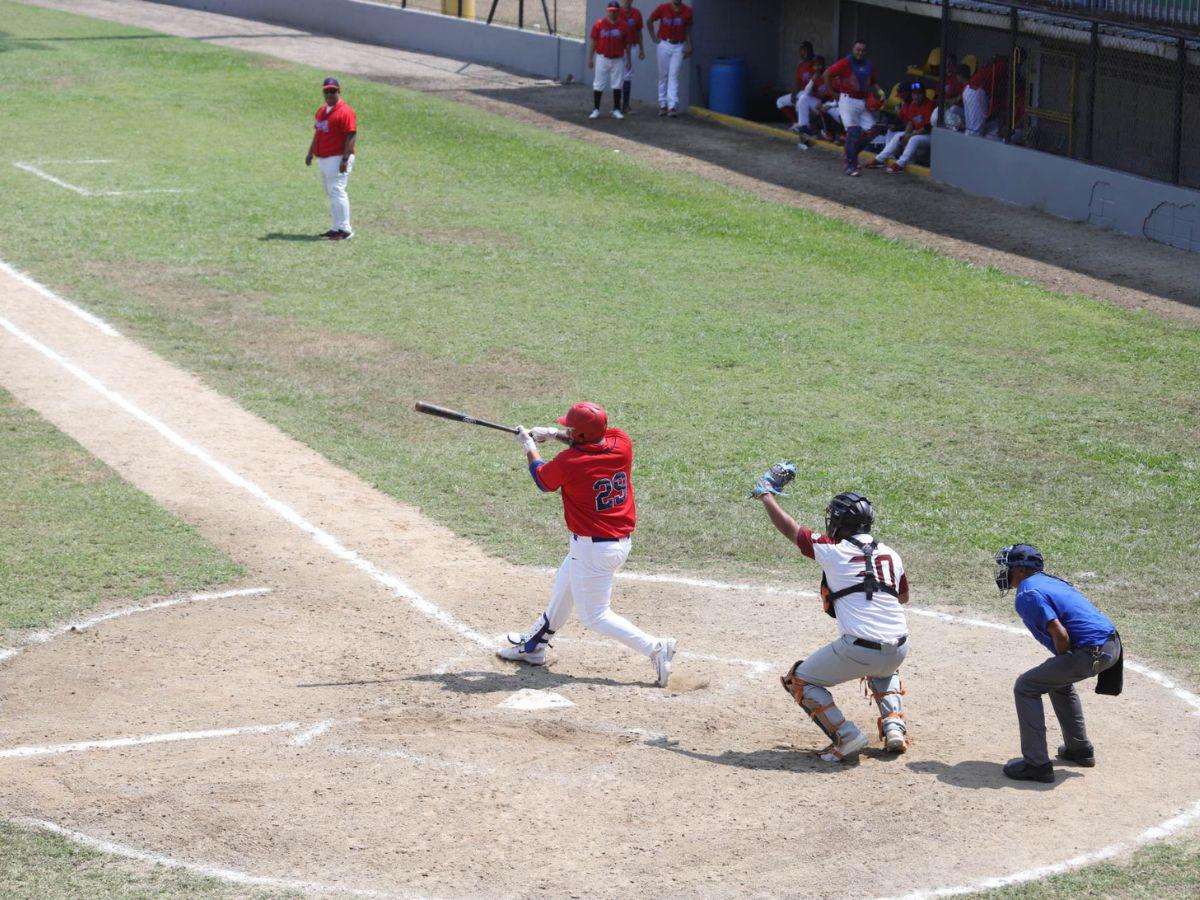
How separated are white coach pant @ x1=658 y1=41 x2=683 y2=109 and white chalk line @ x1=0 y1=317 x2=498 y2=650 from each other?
14621 mm

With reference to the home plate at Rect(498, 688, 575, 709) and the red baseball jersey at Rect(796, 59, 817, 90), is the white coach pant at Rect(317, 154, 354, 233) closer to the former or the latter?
the red baseball jersey at Rect(796, 59, 817, 90)

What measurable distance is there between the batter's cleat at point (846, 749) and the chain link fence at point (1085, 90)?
14.0 metres

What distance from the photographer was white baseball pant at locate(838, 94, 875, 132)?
2395cm

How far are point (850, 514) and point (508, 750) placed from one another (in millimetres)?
2195

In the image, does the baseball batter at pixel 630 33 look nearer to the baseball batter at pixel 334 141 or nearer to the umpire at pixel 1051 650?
the baseball batter at pixel 334 141

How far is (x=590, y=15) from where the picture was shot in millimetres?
29875

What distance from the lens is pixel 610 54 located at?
1069 inches

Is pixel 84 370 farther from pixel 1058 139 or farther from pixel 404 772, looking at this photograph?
pixel 1058 139

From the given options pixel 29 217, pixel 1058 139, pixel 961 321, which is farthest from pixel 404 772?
pixel 1058 139

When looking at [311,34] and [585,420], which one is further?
[311,34]

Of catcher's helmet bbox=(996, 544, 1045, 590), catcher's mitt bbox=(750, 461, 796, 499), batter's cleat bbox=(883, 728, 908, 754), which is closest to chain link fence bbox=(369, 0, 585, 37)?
catcher's mitt bbox=(750, 461, 796, 499)

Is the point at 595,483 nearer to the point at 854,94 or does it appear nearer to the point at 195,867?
the point at 195,867

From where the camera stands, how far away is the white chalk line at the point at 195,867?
6.86 m

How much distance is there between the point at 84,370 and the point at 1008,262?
11378mm
